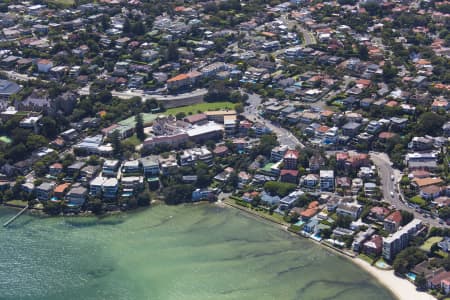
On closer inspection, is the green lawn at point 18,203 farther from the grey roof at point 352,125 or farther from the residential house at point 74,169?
the grey roof at point 352,125

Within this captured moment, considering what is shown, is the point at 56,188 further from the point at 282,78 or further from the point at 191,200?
the point at 282,78

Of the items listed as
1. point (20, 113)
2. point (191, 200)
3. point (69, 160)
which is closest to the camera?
point (191, 200)

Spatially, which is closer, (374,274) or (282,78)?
(374,274)

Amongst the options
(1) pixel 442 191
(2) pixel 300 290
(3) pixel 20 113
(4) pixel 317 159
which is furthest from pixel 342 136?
(3) pixel 20 113

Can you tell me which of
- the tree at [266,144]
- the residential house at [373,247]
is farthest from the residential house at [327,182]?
the residential house at [373,247]

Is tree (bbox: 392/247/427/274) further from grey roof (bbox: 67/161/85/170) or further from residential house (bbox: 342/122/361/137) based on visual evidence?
grey roof (bbox: 67/161/85/170)

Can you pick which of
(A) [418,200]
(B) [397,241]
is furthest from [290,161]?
(B) [397,241]

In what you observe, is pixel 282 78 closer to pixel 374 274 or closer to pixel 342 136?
pixel 342 136

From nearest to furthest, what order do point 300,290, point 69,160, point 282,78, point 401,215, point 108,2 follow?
point 300,290 < point 401,215 < point 69,160 < point 282,78 < point 108,2
